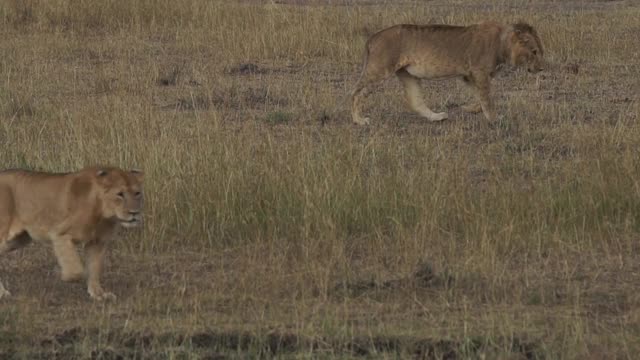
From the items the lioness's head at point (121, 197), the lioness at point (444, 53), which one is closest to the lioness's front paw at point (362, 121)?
the lioness at point (444, 53)

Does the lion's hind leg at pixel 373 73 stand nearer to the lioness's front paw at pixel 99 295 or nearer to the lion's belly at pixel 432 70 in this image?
the lion's belly at pixel 432 70

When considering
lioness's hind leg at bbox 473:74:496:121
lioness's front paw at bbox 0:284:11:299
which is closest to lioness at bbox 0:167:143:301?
lioness's front paw at bbox 0:284:11:299

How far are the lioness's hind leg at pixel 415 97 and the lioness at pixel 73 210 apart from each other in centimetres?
609

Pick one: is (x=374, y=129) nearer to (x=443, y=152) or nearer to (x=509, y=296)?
(x=443, y=152)

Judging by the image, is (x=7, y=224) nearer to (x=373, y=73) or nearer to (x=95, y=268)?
(x=95, y=268)

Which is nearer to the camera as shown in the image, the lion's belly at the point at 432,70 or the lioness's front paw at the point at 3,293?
the lioness's front paw at the point at 3,293

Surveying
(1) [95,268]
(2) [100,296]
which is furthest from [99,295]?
(1) [95,268]

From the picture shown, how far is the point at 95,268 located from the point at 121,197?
43 cm

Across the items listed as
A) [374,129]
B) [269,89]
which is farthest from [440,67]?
[269,89]

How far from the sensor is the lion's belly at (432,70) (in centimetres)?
1327

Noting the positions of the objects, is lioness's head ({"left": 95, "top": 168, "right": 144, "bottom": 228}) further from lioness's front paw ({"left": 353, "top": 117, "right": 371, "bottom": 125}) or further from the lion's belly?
the lion's belly

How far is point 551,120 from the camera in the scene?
13.0m

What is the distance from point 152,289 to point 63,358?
1.22 meters

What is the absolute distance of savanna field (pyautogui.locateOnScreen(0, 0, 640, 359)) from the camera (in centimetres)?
687
